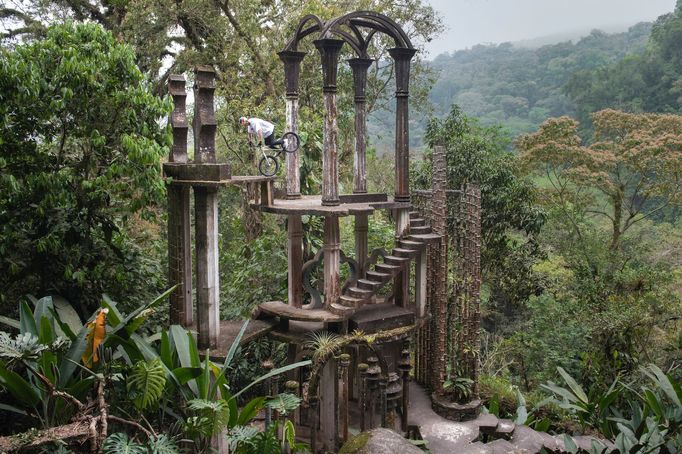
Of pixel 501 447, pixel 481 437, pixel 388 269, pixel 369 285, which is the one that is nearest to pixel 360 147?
pixel 388 269

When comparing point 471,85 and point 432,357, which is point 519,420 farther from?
point 471,85

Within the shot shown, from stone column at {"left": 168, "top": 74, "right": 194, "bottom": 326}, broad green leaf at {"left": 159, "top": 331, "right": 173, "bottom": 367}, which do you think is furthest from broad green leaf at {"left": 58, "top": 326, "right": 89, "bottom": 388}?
stone column at {"left": 168, "top": 74, "right": 194, "bottom": 326}

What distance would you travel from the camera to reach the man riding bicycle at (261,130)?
27.9 ft

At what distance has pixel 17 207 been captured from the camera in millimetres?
7359

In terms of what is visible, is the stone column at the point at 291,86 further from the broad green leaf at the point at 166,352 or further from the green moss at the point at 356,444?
the green moss at the point at 356,444

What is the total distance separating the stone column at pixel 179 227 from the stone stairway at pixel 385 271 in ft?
6.78

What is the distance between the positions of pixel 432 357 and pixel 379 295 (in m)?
2.64

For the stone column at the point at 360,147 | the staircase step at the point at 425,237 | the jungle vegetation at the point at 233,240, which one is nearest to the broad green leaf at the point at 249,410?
the jungle vegetation at the point at 233,240

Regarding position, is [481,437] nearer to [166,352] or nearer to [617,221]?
[166,352]

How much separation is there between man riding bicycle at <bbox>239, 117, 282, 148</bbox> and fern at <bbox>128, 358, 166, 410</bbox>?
150 inches

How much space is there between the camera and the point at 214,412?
19.2 feet

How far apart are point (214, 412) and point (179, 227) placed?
2851mm

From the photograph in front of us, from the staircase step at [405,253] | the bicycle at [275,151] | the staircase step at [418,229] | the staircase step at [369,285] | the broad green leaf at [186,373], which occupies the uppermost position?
the bicycle at [275,151]

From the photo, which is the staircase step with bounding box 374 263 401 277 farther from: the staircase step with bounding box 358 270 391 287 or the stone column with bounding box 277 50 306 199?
the stone column with bounding box 277 50 306 199
